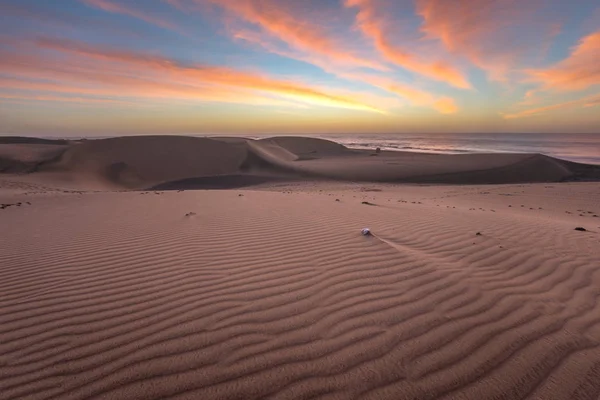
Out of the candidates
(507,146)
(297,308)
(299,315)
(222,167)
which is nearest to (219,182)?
(222,167)

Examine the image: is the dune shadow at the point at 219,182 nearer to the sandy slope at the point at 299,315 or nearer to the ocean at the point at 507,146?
the sandy slope at the point at 299,315

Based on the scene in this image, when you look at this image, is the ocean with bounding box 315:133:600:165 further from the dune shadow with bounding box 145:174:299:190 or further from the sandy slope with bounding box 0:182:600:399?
the sandy slope with bounding box 0:182:600:399

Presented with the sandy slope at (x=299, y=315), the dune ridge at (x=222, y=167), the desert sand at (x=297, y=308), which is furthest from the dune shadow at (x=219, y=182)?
the sandy slope at (x=299, y=315)

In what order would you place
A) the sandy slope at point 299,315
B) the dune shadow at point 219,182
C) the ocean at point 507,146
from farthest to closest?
1. the ocean at point 507,146
2. the dune shadow at point 219,182
3. the sandy slope at point 299,315

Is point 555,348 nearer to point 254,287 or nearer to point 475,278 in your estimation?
point 475,278

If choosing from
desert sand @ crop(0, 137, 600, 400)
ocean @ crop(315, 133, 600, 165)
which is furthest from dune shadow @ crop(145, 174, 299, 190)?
ocean @ crop(315, 133, 600, 165)

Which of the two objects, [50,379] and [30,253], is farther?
[30,253]

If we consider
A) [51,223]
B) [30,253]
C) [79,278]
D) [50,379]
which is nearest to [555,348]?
[50,379]
